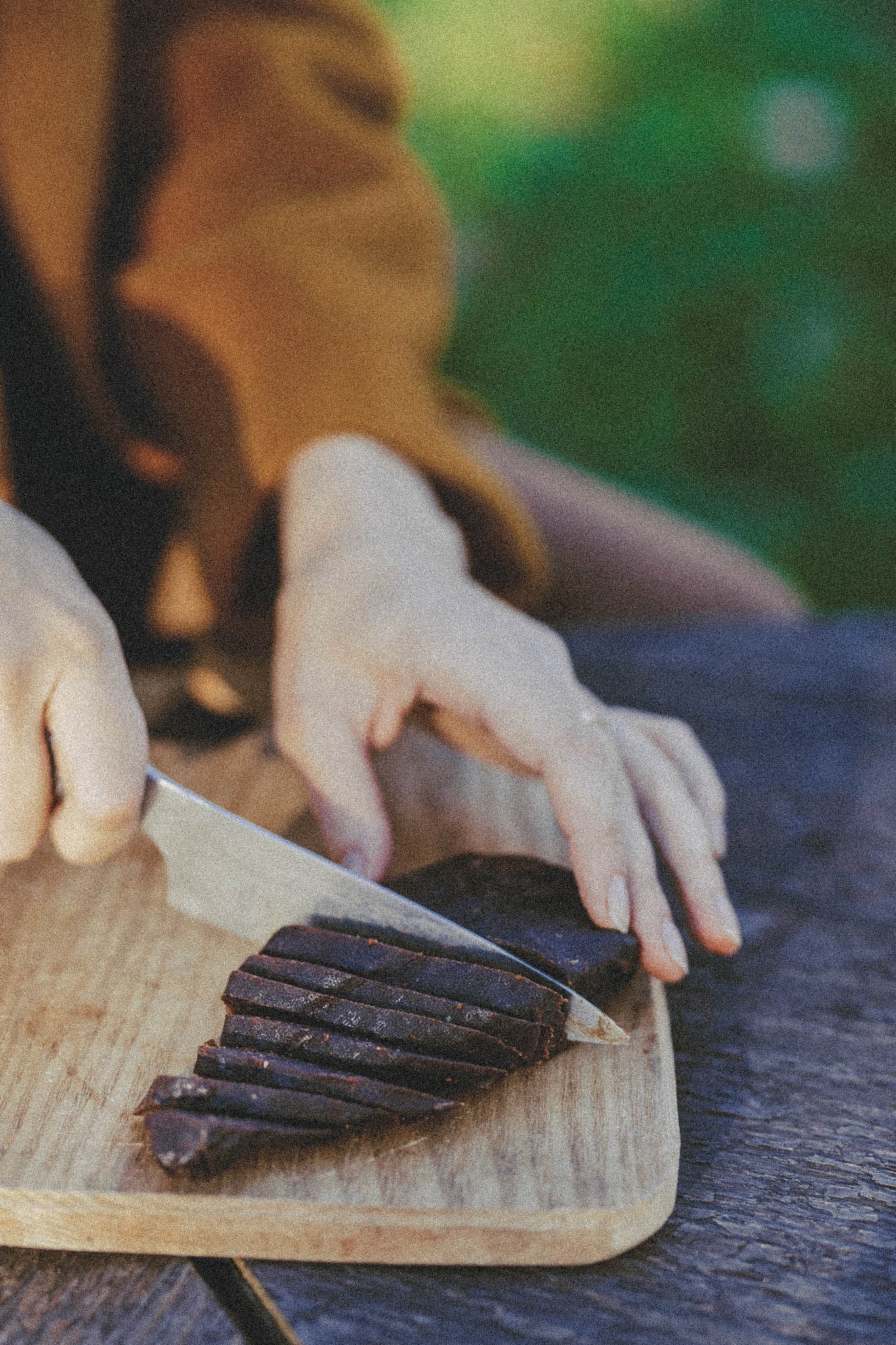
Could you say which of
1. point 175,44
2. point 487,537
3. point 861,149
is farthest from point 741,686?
point 861,149

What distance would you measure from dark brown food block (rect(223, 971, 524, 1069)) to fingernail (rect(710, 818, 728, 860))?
65 cm

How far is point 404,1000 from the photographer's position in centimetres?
152

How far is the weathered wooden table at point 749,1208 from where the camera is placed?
3.96ft

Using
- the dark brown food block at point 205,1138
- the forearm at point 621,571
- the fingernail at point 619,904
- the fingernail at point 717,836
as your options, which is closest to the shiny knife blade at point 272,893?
the fingernail at point 619,904

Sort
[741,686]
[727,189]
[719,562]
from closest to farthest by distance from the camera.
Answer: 1. [741,686]
2. [719,562]
3. [727,189]

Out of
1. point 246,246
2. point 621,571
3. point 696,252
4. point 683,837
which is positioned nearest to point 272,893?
Result: point 683,837

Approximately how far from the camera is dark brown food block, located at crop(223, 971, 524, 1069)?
1.47m

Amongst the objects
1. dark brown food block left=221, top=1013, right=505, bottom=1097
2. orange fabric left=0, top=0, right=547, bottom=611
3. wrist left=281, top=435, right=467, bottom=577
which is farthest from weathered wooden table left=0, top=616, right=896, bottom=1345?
orange fabric left=0, top=0, right=547, bottom=611

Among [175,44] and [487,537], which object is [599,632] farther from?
[175,44]

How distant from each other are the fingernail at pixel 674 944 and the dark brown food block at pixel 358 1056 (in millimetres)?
357

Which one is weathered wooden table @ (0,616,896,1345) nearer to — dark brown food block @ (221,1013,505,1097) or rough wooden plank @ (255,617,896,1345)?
rough wooden plank @ (255,617,896,1345)

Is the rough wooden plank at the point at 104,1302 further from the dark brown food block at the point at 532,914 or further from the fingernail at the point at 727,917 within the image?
the fingernail at the point at 727,917

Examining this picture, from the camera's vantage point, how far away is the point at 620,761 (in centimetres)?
193

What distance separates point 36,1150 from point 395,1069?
477 millimetres
